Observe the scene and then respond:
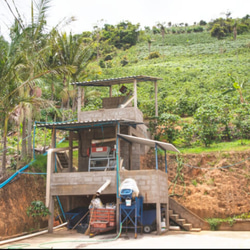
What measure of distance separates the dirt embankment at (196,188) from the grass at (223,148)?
587 mm

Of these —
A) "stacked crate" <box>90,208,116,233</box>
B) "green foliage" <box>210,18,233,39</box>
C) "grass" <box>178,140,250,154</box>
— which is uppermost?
"green foliage" <box>210,18,233,39</box>

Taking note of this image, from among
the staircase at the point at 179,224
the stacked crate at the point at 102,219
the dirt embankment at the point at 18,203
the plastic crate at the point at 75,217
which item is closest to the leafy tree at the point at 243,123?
the staircase at the point at 179,224

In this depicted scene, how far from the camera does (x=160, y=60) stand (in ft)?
169

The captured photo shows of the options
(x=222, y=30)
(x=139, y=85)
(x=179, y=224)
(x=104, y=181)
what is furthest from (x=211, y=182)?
(x=222, y=30)

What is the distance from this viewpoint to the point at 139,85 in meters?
37.8

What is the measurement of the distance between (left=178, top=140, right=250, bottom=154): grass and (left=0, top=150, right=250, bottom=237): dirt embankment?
587 millimetres

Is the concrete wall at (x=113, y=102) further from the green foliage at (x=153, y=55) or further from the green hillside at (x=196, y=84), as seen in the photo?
the green foliage at (x=153, y=55)

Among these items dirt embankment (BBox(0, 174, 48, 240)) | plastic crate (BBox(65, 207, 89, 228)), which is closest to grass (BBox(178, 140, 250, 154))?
plastic crate (BBox(65, 207, 89, 228))

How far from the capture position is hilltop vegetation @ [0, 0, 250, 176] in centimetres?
1326

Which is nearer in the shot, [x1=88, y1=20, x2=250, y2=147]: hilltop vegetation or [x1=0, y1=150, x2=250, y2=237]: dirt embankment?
[x1=0, y1=150, x2=250, y2=237]: dirt embankment

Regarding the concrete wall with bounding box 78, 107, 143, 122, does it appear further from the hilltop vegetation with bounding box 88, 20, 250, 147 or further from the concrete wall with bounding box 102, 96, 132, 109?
the hilltop vegetation with bounding box 88, 20, 250, 147

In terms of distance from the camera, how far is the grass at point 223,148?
17.0 meters

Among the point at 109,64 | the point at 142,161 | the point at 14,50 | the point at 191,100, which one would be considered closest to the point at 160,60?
the point at 109,64

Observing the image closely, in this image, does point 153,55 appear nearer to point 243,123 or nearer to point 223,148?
point 243,123
